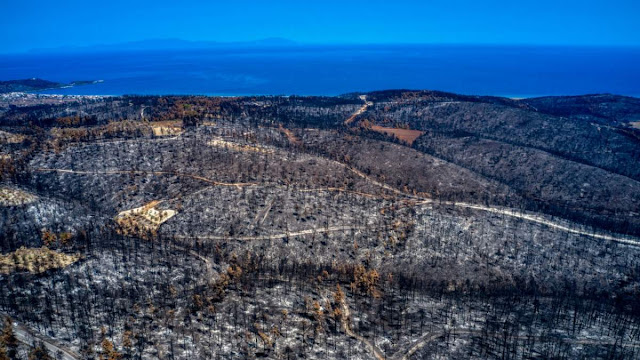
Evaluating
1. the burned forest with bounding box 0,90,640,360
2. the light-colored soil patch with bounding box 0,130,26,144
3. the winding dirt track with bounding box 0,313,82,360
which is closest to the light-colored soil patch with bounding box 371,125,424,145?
the burned forest with bounding box 0,90,640,360

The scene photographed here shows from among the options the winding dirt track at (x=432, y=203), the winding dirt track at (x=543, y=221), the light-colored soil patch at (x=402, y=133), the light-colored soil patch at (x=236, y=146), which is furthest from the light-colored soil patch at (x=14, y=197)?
the light-colored soil patch at (x=402, y=133)

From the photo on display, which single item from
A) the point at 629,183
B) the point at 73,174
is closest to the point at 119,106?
the point at 73,174

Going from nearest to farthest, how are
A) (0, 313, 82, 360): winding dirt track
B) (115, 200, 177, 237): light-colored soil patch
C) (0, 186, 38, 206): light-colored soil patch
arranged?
(0, 313, 82, 360): winding dirt track
(0, 186, 38, 206): light-colored soil patch
(115, 200, 177, 237): light-colored soil patch

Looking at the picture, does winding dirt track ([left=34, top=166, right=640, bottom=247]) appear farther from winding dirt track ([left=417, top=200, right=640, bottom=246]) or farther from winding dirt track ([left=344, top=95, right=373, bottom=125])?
winding dirt track ([left=344, top=95, right=373, bottom=125])

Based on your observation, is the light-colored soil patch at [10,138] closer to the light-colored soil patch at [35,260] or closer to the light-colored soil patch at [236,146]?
the light-colored soil patch at [236,146]

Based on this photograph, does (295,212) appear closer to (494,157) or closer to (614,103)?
(494,157)

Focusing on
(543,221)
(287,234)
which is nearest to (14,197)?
(287,234)
